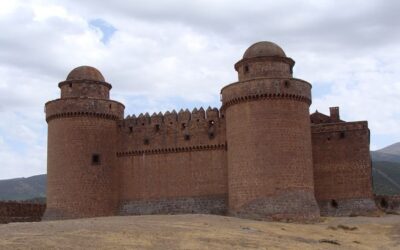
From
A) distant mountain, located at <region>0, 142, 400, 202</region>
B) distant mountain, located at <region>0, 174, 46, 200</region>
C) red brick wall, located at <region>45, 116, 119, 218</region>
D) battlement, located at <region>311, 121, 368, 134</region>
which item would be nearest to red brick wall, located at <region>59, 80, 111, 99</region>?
red brick wall, located at <region>45, 116, 119, 218</region>

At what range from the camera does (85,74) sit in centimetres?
3316

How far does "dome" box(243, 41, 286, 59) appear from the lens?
29712mm

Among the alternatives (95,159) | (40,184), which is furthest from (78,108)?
(40,184)

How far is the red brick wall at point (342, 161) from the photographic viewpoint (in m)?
30.9

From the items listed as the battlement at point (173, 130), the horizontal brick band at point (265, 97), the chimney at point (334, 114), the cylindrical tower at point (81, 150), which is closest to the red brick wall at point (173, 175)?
the battlement at point (173, 130)

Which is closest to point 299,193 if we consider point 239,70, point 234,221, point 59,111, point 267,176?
point 267,176

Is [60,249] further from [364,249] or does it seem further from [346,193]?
[346,193]

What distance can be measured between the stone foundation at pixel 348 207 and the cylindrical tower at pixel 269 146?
3305 millimetres

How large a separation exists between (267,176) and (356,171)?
255 inches

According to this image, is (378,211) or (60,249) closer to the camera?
(60,249)

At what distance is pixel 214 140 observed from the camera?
30891mm

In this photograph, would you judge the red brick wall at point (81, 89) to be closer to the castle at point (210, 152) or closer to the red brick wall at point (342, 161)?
the castle at point (210, 152)

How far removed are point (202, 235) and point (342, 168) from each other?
48.1 ft

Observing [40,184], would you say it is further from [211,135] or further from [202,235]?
[202,235]
